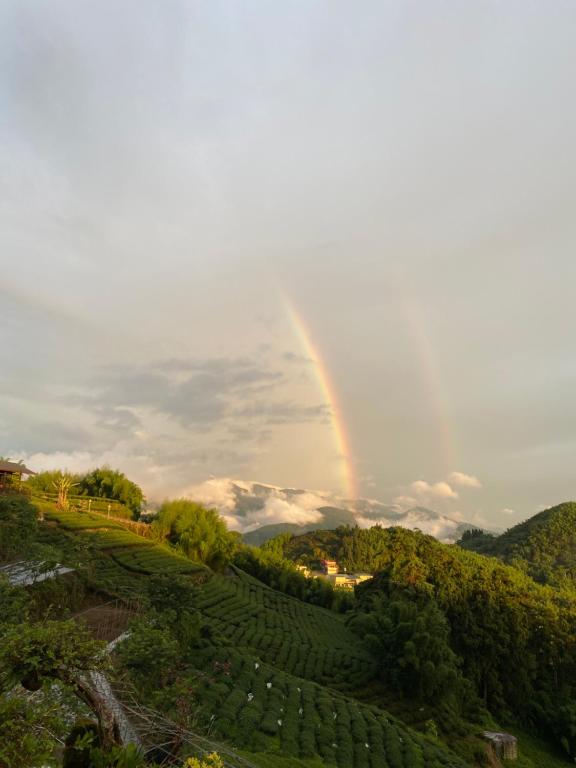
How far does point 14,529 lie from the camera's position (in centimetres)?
2414

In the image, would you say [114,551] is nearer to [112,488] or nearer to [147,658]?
[147,658]

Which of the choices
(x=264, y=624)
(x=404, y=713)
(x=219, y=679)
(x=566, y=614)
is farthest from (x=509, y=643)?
(x=219, y=679)

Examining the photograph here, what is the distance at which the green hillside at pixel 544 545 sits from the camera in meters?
99.4

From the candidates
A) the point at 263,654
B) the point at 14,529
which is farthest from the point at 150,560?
the point at 14,529

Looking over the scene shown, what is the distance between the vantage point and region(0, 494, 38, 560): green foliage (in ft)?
78.2

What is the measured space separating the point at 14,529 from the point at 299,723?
16955 mm

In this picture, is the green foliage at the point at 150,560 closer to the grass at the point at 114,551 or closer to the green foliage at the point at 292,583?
the grass at the point at 114,551

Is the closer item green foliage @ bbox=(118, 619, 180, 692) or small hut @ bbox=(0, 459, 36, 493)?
green foliage @ bbox=(118, 619, 180, 692)

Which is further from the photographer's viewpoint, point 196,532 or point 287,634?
point 196,532

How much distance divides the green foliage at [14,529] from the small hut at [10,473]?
21141 mm

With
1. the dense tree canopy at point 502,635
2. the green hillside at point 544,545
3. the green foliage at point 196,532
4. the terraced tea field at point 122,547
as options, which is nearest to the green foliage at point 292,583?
the green foliage at point 196,532

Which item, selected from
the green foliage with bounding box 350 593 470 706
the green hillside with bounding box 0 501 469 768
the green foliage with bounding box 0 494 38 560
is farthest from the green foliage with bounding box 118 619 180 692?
the green foliage with bounding box 350 593 470 706

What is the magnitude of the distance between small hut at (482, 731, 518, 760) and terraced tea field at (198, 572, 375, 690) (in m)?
7.91

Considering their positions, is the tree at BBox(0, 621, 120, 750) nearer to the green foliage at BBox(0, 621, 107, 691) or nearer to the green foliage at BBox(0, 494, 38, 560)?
the green foliage at BBox(0, 621, 107, 691)
